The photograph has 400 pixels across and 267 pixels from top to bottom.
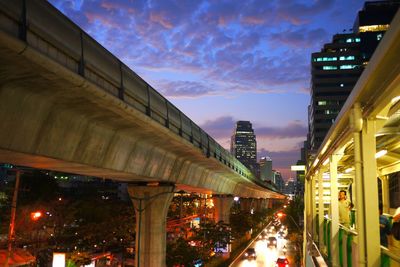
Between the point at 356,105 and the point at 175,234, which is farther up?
the point at 356,105

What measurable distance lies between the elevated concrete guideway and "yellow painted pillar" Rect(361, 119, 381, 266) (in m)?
6.09

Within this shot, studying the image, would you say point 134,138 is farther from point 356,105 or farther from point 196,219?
point 196,219

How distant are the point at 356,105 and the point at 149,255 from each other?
2032 cm

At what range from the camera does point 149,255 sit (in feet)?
77.3

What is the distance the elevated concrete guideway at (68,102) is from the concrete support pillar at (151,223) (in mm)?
4584

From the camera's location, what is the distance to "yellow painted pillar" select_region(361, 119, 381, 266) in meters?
4.85

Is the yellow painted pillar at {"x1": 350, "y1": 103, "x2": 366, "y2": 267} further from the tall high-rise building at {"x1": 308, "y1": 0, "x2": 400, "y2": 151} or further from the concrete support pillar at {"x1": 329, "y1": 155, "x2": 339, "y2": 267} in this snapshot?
the tall high-rise building at {"x1": 308, "y1": 0, "x2": 400, "y2": 151}

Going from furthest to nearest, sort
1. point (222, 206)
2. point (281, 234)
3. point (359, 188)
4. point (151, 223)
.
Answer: point (281, 234) → point (222, 206) → point (151, 223) → point (359, 188)

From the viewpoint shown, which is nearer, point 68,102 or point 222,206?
point 68,102

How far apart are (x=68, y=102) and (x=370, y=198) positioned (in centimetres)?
852

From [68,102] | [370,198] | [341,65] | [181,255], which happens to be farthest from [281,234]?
[370,198]

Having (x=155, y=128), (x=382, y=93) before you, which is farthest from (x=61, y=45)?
(x=382, y=93)

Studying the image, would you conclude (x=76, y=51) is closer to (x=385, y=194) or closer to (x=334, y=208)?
(x=334, y=208)

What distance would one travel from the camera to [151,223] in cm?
2383
